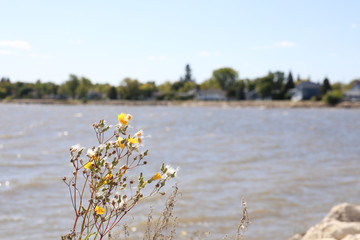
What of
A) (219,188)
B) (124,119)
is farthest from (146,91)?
(124,119)

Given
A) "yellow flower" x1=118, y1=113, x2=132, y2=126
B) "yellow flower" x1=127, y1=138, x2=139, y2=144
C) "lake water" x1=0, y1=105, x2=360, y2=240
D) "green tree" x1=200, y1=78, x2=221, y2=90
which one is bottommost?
"lake water" x1=0, y1=105, x2=360, y2=240

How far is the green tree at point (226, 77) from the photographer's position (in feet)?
504

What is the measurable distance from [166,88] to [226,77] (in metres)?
24.0

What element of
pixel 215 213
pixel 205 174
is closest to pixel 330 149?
pixel 205 174

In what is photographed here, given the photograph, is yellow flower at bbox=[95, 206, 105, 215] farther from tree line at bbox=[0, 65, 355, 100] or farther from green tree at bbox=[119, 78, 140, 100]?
green tree at bbox=[119, 78, 140, 100]

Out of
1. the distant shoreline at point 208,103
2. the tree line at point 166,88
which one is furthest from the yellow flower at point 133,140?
the tree line at point 166,88

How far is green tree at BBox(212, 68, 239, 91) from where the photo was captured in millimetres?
153500

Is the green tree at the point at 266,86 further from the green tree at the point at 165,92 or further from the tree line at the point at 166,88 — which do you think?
the green tree at the point at 165,92

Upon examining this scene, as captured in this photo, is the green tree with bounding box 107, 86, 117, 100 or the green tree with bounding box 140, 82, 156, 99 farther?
the green tree with bounding box 140, 82, 156, 99

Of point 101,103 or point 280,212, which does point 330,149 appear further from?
point 101,103

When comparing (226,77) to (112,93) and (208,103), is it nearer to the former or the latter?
(208,103)

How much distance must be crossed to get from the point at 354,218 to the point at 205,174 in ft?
22.5

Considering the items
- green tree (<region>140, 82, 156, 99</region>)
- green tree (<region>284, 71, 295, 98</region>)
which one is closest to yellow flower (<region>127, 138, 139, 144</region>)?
green tree (<region>284, 71, 295, 98</region>)

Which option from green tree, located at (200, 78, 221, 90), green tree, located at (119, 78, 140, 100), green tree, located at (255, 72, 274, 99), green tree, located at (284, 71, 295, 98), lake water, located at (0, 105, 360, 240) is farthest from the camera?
green tree, located at (200, 78, 221, 90)
